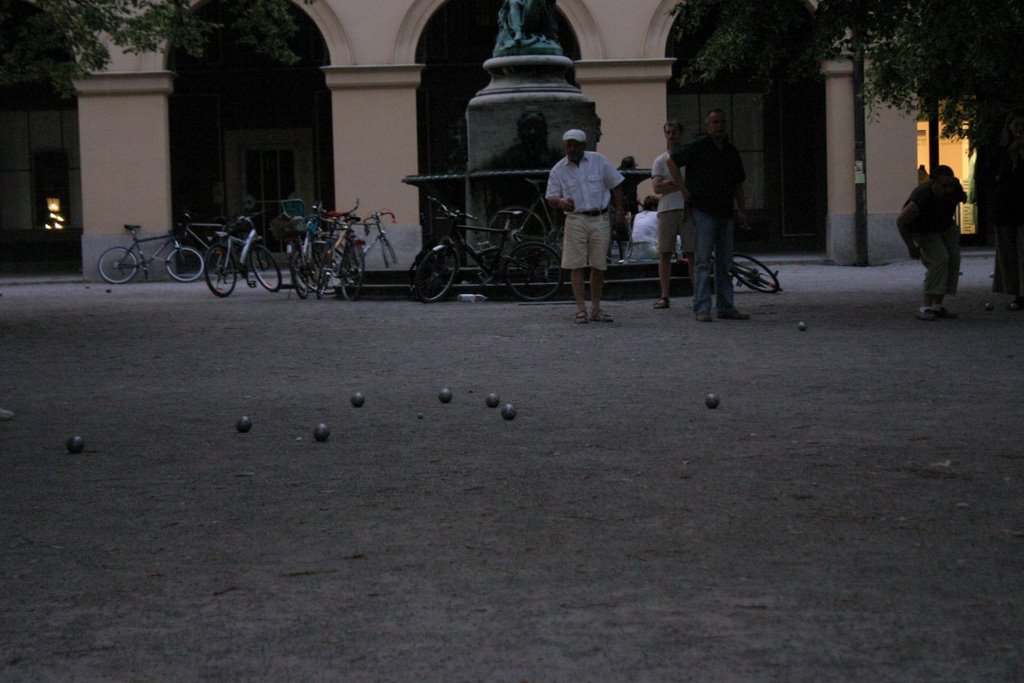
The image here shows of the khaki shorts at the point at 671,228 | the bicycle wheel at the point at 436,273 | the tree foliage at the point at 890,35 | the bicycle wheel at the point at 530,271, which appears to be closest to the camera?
the tree foliage at the point at 890,35

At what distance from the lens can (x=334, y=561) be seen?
4613mm

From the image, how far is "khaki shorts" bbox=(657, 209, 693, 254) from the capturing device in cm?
1534

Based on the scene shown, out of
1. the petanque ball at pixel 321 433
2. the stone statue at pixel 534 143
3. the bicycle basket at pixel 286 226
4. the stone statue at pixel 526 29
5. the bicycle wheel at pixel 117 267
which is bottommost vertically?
the petanque ball at pixel 321 433

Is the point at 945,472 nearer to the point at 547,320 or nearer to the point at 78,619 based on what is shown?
the point at 78,619

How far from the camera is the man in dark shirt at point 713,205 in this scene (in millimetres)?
13516

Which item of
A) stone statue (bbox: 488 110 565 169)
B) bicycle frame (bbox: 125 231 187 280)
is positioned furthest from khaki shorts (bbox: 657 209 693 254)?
bicycle frame (bbox: 125 231 187 280)

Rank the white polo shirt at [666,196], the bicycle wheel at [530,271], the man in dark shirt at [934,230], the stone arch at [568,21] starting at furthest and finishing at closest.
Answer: the stone arch at [568,21] → the bicycle wheel at [530,271] → the white polo shirt at [666,196] → the man in dark shirt at [934,230]

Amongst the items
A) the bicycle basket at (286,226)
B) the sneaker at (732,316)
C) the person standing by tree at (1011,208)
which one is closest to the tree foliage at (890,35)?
the person standing by tree at (1011,208)

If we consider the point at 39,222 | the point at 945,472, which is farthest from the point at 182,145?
the point at 945,472

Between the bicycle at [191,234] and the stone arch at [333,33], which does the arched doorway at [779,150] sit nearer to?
the stone arch at [333,33]

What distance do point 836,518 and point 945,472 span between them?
3.37 feet

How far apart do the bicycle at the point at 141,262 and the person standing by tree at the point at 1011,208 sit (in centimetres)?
1500

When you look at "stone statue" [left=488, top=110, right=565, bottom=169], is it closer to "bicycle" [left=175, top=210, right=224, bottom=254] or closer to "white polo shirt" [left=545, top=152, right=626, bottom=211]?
"white polo shirt" [left=545, top=152, right=626, bottom=211]

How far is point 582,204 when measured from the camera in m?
13.6
